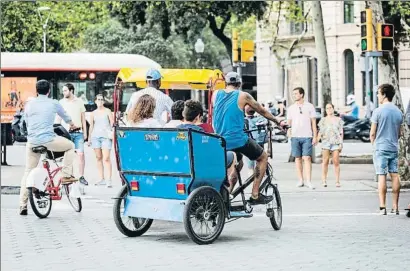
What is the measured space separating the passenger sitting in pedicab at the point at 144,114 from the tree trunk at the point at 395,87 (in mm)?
7830

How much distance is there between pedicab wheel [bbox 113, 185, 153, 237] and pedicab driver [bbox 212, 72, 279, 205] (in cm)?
119

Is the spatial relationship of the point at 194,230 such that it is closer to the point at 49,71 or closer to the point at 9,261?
the point at 9,261

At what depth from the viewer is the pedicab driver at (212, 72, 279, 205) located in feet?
36.3

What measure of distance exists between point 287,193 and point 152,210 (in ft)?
21.1

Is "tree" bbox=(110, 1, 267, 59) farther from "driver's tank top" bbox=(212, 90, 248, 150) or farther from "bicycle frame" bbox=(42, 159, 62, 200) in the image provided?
"driver's tank top" bbox=(212, 90, 248, 150)

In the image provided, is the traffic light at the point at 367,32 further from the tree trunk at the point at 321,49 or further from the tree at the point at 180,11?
the tree at the point at 180,11

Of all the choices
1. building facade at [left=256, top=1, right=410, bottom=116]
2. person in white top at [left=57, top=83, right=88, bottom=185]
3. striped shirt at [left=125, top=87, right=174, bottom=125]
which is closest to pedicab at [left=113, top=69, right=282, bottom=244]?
striped shirt at [left=125, top=87, right=174, bottom=125]

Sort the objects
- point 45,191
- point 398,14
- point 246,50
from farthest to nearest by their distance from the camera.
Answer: point 398,14, point 246,50, point 45,191

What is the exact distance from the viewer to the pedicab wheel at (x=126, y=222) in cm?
1080

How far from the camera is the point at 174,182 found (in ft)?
34.7

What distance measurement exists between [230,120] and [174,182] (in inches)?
40.2

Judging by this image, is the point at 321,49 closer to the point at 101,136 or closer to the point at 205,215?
the point at 101,136

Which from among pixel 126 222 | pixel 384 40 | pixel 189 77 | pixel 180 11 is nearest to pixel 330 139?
pixel 384 40

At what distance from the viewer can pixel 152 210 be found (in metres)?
10.6
